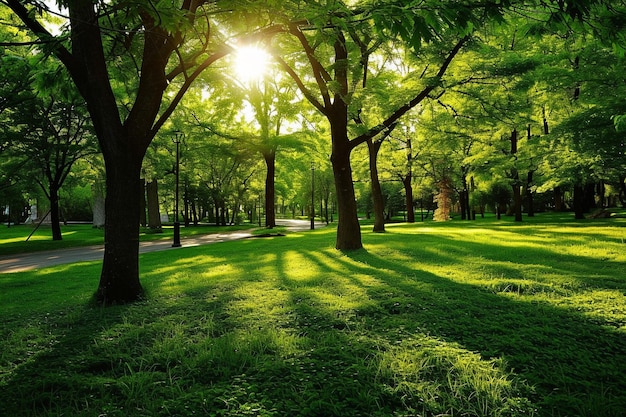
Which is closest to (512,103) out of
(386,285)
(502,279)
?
(502,279)

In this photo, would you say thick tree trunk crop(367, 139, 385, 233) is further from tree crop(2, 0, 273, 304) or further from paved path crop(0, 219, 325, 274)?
tree crop(2, 0, 273, 304)

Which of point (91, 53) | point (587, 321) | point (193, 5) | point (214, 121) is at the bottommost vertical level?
point (587, 321)

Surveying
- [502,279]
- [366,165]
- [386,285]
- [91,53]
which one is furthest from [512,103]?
[366,165]

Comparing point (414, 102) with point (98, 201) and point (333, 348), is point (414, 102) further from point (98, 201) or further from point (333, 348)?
point (98, 201)

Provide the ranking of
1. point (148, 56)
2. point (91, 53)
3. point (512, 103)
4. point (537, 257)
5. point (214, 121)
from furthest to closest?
point (214, 121) < point (512, 103) < point (537, 257) < point (148, 56) < point (91, 53)

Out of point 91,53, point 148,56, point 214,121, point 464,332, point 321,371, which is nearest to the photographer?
point 321,371

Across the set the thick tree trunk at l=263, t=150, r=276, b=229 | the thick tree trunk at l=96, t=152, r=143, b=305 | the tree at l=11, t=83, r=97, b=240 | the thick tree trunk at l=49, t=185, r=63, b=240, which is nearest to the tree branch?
the thick tree trunk at l=96, t=152, r=143, b=305

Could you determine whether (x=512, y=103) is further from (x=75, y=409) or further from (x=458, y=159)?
(x=458, y=159)

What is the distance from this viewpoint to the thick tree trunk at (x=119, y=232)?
21.0 feet

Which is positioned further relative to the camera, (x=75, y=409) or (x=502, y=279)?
(x=502, y=279)

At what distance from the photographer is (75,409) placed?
2861 mm

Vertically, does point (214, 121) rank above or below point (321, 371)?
above

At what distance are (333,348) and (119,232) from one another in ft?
15.1

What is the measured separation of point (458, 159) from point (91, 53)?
31120mm
